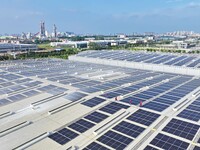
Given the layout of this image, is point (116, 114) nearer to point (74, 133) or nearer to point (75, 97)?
point (74, 133)

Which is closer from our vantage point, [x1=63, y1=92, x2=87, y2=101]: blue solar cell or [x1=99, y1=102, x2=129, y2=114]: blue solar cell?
[x1=99, y1=102, x2=129, y2=114]: blue solar cell

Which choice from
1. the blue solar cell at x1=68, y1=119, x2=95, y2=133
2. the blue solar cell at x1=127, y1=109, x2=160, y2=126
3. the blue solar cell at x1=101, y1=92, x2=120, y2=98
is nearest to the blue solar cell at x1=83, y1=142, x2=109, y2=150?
the blue solar cell at x1=68, y1=119, x2=95, y2=133

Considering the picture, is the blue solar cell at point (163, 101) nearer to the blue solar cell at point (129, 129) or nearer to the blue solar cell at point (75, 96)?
the blue solar cell at point (129, 129)

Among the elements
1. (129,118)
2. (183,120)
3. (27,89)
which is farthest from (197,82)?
(27,89)

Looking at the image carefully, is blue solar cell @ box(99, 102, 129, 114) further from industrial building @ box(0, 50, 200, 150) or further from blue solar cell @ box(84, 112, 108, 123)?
blue solar cell @ box(84, 112, 108, 123)

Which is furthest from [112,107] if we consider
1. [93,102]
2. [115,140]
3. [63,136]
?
[63,136]

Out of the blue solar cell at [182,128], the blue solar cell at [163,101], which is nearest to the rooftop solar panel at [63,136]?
the blue solar cell at [182,128]
